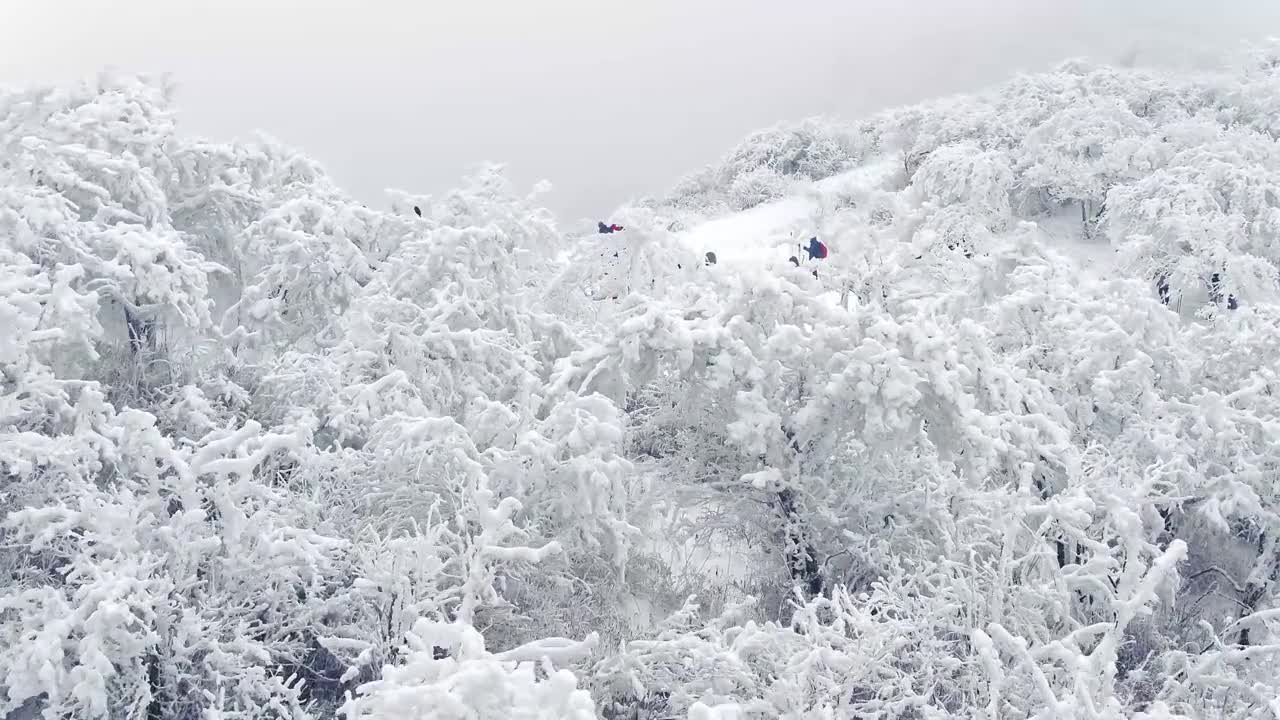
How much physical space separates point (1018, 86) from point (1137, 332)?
2342 cm

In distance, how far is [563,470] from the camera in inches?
241

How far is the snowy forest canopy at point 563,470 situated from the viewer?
521cm

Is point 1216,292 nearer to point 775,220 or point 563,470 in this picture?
point 563,470

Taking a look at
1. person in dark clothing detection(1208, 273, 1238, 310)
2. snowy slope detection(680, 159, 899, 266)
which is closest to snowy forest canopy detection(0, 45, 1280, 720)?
person in dark clothing detection(1208, 273, 1238, 310)

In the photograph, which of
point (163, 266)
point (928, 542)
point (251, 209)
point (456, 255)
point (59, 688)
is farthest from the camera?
point (251, 209)

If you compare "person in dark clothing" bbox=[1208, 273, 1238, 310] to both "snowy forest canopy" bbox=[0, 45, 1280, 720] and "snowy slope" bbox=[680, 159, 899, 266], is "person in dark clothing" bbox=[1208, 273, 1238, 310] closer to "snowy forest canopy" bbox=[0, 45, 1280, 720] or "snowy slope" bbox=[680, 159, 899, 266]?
"snowy forest canopy" bbox=[0, 45, 1280, 720]

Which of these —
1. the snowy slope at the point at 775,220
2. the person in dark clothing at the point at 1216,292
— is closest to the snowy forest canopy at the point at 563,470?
the person in dark clothing at the point at 1216,292

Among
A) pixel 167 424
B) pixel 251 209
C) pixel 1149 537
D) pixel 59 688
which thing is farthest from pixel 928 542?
pixel 251 209

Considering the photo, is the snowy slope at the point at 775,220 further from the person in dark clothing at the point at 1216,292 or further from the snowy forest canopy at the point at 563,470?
the snowy forest canopy at the point at 563,470

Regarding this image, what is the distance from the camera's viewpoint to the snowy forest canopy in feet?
17.1

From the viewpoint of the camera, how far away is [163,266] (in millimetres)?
7570

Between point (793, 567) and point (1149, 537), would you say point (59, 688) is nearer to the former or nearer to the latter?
point (793, 567)

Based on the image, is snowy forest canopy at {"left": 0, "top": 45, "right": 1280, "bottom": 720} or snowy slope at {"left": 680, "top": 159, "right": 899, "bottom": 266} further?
snowy slope at {"left": 680, "top": 159, "right": 899, "bottom": 266}

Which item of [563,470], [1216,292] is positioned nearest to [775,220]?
[1216,292]
